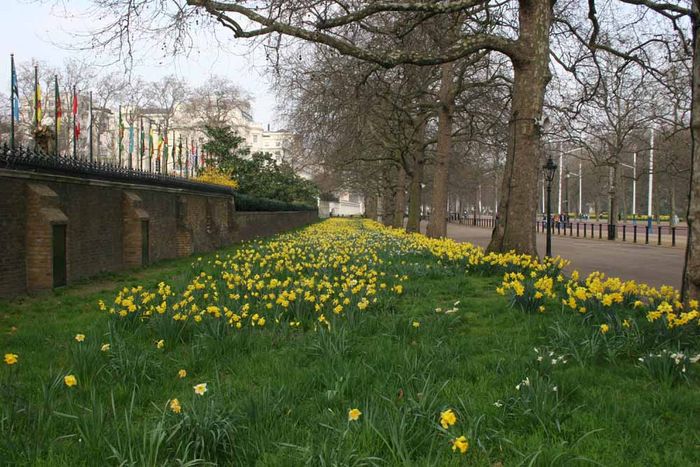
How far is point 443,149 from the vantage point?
717 inches

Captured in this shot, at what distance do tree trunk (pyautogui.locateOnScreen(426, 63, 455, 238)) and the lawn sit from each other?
489 inches

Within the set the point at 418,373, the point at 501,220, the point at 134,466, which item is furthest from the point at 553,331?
the point at 501,220

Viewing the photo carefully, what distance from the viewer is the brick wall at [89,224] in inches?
335

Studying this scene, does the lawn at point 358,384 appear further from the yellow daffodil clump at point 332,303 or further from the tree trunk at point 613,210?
the tree trunk at point 613,210

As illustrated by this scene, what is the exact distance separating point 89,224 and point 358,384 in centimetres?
931

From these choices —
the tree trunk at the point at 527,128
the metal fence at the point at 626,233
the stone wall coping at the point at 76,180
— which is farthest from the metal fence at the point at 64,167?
the metal fence at the point at 626,233

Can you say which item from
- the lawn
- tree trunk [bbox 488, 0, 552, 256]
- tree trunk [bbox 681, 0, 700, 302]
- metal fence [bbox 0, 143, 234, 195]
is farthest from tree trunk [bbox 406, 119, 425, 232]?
tree trunk [bbox 681, 0, 700, 302]

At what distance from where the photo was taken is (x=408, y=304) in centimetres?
642

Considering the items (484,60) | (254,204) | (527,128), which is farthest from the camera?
(254,204)

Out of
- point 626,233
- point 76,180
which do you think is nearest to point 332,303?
point 76,180

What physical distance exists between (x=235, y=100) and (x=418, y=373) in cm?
5885

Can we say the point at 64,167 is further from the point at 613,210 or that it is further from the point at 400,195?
the point at 613,210

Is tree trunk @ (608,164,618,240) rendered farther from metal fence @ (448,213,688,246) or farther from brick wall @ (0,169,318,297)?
brick wall @ (0,169,318,297)

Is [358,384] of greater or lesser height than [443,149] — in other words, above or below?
below
